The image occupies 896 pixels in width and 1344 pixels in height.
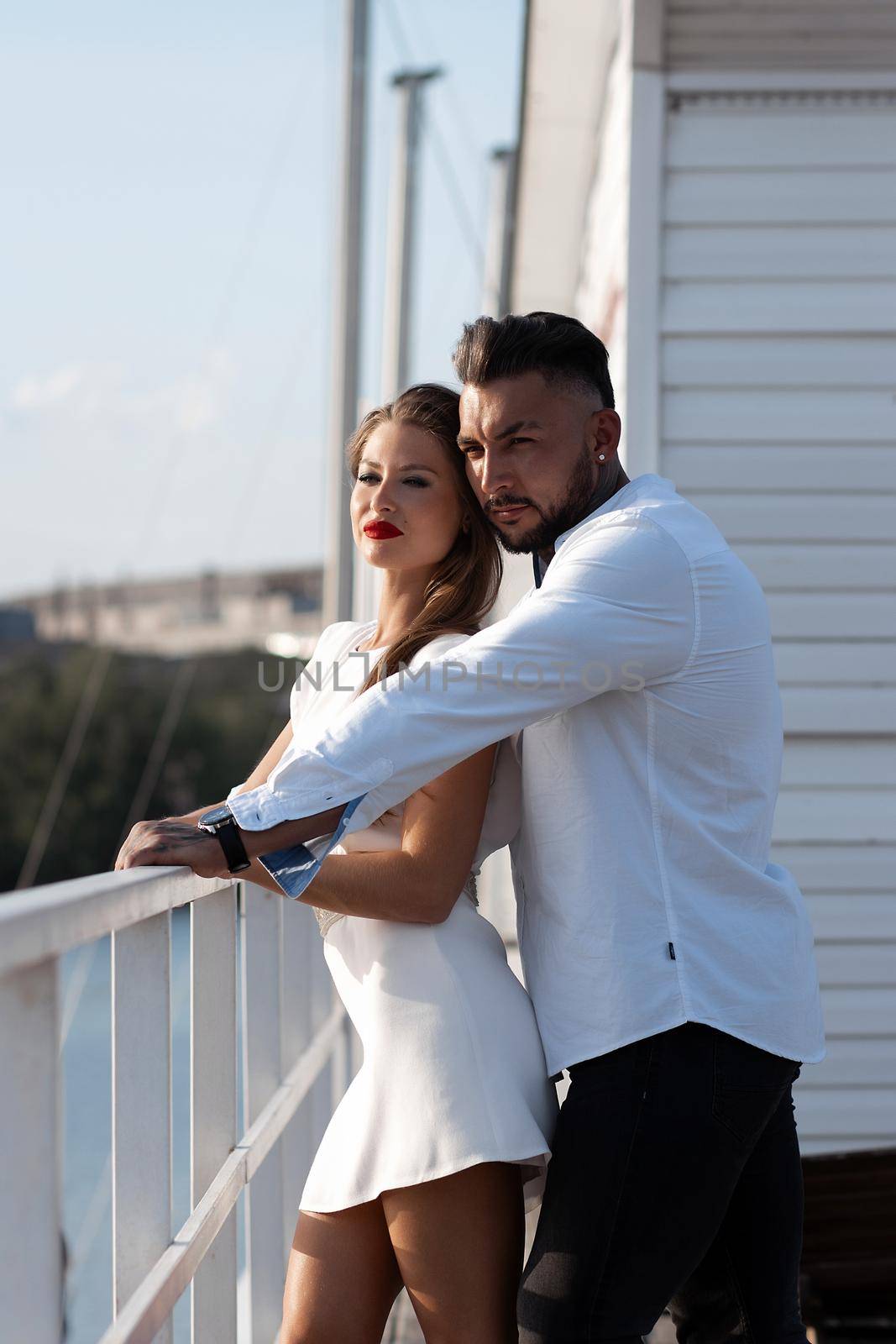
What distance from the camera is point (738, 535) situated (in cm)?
356

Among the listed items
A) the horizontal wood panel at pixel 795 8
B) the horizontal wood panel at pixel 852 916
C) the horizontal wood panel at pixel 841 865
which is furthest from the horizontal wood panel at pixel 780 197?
the horizontal wood panel at pixel 852 916

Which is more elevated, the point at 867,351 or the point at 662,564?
the point at 867,351

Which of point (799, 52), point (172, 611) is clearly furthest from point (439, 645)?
point (172, 611)

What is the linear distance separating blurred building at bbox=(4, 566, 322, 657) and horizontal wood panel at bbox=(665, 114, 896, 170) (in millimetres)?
57160

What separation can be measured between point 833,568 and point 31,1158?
282 cm

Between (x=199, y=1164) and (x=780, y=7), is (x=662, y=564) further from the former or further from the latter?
(x=780, y=7)

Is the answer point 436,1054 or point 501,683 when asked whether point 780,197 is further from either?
point 436,1054

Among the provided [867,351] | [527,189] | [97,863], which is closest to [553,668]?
[867,351]

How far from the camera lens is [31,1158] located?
3.76 ft

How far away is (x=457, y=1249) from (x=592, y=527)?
0.92 meters

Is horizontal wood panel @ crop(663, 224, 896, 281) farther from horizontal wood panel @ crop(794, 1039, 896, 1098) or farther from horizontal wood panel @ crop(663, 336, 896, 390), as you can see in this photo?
horizontal wood panel @ crop(794, 1039, 896, 1098)

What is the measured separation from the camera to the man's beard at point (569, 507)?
1878 mm

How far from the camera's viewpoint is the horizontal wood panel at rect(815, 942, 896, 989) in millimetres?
3482

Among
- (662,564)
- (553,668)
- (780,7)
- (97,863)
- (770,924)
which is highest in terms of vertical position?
(780,7)
